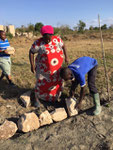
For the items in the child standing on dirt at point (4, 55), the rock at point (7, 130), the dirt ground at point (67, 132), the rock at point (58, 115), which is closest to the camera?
the dirt ground at point (67, 132)

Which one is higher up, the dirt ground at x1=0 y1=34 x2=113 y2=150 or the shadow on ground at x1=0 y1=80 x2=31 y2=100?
the shadow on ground at x1=0 y1=80 x2=31 y2=100

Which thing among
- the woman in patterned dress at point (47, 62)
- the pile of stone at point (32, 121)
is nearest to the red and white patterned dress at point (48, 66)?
the woman in patterned dress at point (47, 62)

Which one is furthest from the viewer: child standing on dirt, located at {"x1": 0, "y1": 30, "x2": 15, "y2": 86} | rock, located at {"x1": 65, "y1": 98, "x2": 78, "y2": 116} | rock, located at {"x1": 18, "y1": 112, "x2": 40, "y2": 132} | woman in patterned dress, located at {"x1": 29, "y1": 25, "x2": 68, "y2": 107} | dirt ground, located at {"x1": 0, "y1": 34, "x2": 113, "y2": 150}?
child standing on dirt, located at {"x1": 0, "y1": 30, "x2": 15, "y2": 86}

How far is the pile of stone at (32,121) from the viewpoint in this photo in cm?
254

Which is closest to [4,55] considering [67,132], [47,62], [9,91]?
[9,91]

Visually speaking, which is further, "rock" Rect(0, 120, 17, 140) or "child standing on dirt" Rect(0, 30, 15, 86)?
"child standing on dirt" Rect(0, 30, 15, 86)

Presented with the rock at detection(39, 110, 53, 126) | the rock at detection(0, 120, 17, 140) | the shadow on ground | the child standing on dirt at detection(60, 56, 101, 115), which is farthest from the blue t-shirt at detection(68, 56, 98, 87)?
the shadow on ground

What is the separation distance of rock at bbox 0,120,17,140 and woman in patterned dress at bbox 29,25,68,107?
799mm

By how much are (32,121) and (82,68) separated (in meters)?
1.28

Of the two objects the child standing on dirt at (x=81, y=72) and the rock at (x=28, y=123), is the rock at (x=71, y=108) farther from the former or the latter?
the rock at (x=28, y=123)

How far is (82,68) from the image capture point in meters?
2.68

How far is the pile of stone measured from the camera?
2545mm

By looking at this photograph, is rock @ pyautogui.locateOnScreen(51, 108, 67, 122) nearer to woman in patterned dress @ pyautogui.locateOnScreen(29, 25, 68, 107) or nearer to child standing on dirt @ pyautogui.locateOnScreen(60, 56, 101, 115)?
child standing on dirt @ pyautogui.locateOnScreen(60, 56, 101, 115)

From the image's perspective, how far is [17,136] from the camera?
2615 mm
